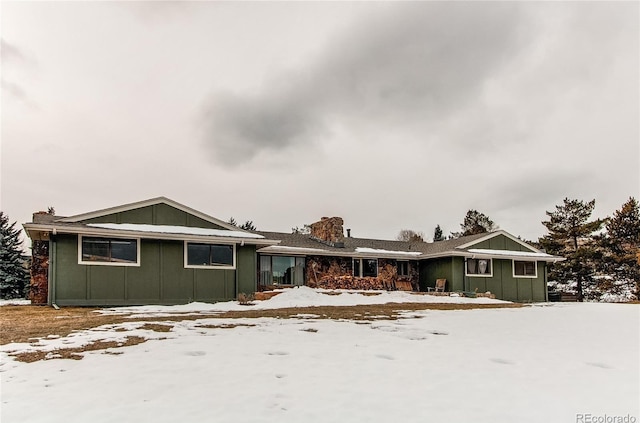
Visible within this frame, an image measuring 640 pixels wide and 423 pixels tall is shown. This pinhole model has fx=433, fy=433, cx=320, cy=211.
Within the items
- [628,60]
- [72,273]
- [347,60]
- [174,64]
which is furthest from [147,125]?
[628,60]

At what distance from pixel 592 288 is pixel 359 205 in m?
17.7

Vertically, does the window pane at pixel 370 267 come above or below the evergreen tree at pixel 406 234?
below

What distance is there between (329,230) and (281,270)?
4.50 meters

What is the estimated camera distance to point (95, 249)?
45.3 feet

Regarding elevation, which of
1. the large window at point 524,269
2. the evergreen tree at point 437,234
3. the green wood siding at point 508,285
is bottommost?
the green wood siding at point 508,285

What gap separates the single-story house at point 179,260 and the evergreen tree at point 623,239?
473 inches

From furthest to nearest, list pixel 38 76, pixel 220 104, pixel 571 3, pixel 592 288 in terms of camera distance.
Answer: pixel 592 288, pixel 220 104, pixel 38 76, pixel 571 3

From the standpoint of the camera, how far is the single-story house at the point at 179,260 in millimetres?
13430

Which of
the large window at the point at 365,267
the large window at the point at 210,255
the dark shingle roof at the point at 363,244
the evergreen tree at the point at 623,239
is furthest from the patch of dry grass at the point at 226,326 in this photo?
the evergreen tree at the point at 623,239

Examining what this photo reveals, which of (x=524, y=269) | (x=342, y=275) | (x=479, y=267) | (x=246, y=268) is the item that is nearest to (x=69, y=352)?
(x=246, y=268)

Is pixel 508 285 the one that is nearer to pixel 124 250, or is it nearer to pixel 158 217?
pixel 158 217

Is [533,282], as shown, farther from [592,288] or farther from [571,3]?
[571,3]

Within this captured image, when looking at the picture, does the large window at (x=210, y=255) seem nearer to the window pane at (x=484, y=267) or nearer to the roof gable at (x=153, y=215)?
the roof gable at (x=153, y=215)

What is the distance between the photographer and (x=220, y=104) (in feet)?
51.8
